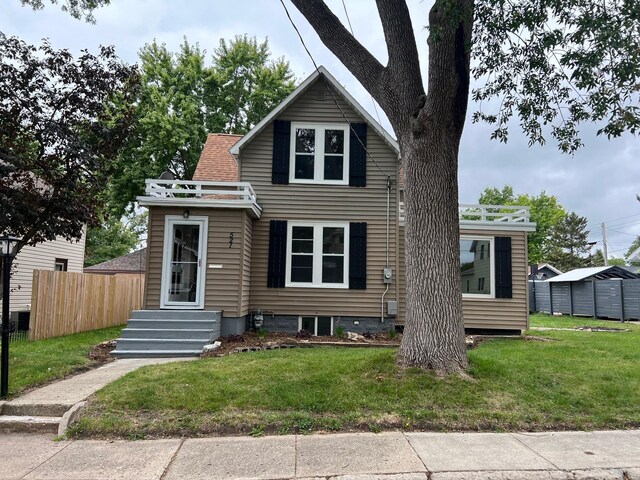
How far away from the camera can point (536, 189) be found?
47938 millimetres

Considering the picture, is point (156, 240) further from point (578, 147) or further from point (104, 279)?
point (578, 147)

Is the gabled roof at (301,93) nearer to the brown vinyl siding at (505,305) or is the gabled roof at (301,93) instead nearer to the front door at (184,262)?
Answer: the front door at (184,262)

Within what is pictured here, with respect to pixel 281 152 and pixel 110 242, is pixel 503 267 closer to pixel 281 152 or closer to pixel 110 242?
pixel 281 152

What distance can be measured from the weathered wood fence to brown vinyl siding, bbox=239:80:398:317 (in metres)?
12.5

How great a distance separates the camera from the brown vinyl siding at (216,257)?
9.38 m

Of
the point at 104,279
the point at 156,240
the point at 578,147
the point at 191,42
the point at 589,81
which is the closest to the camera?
the point at 589,81

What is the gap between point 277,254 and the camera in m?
10.7

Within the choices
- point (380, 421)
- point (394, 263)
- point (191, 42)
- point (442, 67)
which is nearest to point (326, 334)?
point (394, 263)

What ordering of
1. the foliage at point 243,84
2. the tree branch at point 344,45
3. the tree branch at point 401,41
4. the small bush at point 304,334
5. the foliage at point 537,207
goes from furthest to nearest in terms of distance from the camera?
the foliage at point 537,207
the foliage at point 243,84
the small bush at point 304,334
the tree branch at point 344,45
the tree branch at point 401,41

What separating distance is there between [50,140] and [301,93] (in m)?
6.31

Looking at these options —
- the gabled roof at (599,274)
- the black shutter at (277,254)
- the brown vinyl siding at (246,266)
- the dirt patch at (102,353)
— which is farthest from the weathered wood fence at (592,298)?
the dirt patch at (102,353)

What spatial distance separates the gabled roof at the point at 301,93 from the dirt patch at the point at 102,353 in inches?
217

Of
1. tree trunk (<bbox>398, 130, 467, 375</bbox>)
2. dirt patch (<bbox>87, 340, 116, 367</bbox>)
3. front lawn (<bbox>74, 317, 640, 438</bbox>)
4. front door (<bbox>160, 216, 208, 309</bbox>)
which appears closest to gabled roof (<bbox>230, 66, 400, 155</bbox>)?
front door (<bbox>160, 216, 208, 309</bbox>)

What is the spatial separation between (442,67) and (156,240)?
7020mm
